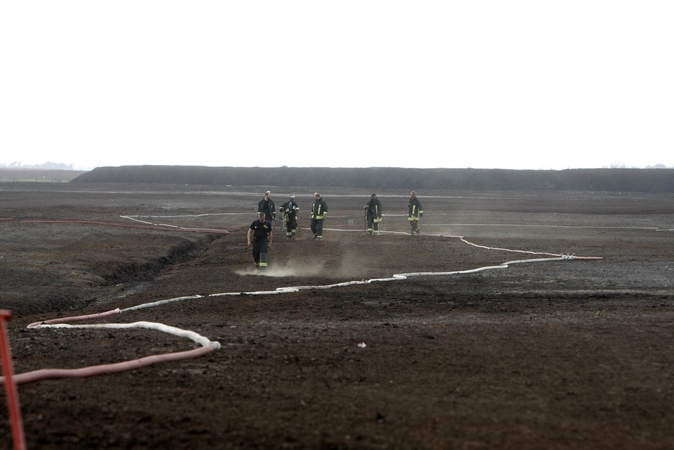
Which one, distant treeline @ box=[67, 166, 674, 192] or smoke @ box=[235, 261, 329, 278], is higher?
distant treeline @ box=[67, 166, 674, 192]

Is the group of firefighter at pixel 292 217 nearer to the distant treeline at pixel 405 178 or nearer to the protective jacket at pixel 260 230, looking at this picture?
the protective jacket at pixel 260 230

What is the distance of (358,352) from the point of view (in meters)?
8.45

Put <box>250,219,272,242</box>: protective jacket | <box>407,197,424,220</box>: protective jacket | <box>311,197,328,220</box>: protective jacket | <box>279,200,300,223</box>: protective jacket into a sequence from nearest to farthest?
<box>250,219,272,242</box>: protective jacket < <box>311,197,328,220</box>: protective jacket < <box>279,200,300,223</box>: protective jacket < <box>407,197,424,220</box>: protective jacket

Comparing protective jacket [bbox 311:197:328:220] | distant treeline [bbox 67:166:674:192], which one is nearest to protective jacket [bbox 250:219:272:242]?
protective jacket [bbox 311:197:328:220]

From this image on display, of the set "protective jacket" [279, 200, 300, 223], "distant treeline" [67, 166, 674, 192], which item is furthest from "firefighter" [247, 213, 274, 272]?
"distant treeline" [67, 166, 674, 192]

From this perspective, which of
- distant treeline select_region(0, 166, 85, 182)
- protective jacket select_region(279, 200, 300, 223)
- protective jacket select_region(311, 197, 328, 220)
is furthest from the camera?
distant treeline select_region(0, 166, 85, 182)

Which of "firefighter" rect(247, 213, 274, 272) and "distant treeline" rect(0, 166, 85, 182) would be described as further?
"distant treeline" rect(0, 166, 85, 182)

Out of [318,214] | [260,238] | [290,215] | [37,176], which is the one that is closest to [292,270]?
[260,238]

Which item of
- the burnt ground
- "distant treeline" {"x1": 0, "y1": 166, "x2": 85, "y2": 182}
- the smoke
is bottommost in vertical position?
"distant treeline" {"x1": 0, "y1": 166, "x2": 85, "y2": 182}

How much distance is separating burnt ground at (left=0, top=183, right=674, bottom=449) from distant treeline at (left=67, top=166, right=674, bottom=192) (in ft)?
191

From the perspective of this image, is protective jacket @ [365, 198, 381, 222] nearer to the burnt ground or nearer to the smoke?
the burnt ground

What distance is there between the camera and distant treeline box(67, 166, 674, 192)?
76.8m

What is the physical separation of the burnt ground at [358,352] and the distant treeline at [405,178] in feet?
191

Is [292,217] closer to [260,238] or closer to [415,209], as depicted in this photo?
[415,209]
